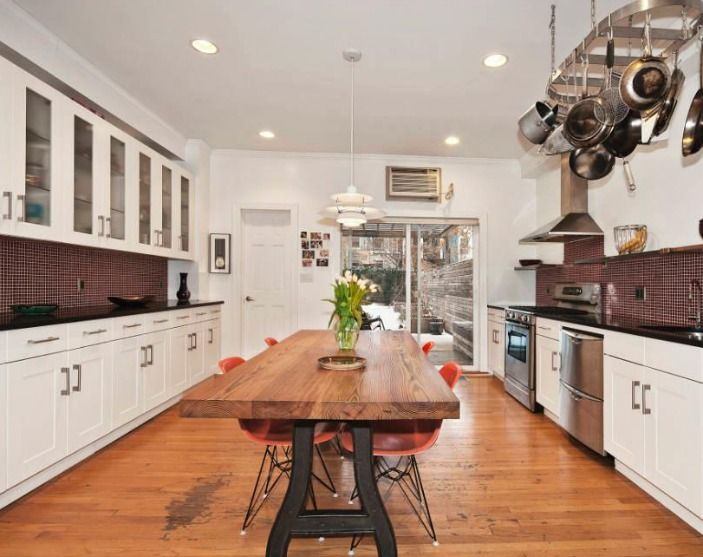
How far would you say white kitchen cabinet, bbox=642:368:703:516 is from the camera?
1720 millimetres

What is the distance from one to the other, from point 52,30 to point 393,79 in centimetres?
238

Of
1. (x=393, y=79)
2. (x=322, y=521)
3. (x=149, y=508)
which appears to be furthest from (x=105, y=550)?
(x=393, y=79)

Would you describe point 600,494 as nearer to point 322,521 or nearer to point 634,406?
point 634,406

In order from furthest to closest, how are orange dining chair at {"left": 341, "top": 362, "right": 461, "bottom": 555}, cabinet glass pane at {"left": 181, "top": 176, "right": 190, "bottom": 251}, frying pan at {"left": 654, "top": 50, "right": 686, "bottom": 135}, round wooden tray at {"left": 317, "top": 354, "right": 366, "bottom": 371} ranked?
cabinet glass pane at {"left": 181, "top": 176, "right": 190, "bottom": 251} < frying pan at {"left": 654, "top": 50, "right": 686, "bottom": 135} < round wooden tray at {"left": 317, "top": 354, "right": 366, "bottom": 371} < orange dining chair at {"left": 341, "top": 362, "right": 461, "bottom": 555}

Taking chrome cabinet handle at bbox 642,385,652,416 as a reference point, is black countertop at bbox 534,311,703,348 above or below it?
above

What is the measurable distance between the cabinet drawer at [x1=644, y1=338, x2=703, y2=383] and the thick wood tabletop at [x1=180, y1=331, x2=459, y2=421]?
124cm

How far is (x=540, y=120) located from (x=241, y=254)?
11.6ft

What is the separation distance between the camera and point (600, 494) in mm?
2100

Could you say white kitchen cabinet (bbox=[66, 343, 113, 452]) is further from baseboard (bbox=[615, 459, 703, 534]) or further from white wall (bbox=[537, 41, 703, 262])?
white wall (bbox=[537, 41, 703, 262])

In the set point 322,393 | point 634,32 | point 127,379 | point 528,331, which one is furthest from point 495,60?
point 127,379

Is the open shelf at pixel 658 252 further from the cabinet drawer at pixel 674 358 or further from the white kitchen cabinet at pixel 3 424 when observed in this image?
the white kitchen cabinet at pixel 3 424

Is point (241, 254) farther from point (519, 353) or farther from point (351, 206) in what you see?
point (519, 353)

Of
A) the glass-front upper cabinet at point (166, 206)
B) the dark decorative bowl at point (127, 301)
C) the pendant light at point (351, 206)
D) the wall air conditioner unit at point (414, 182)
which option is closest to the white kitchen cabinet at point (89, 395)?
the dark decorative bowl at point (127, 301)

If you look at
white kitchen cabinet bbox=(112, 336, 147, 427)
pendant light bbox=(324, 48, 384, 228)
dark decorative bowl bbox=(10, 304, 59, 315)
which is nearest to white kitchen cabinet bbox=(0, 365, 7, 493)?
dark decorative bowl bbox=(10, 304, 59, 315)
